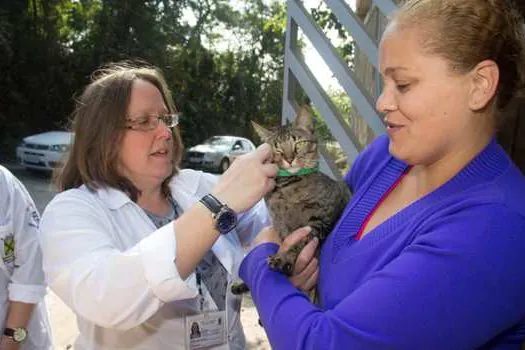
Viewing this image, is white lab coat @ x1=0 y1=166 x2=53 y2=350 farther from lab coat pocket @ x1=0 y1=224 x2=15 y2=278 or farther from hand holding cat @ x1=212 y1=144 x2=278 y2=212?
hand holding cat @ x1=212 y1=144 x2=278 y2=212

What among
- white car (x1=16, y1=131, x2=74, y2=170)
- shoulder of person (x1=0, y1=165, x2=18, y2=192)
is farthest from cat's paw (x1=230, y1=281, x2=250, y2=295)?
white car (x1=16, y1=131, x2=74, y2=170)

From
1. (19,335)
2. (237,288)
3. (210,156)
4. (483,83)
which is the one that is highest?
(483,83)

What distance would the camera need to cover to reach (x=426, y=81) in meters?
1.29

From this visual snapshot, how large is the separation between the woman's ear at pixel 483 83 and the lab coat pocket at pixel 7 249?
2073mm

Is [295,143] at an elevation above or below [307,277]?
above

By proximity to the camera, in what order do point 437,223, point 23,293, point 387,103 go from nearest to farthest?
point 437,223 < point 387,103 < point 23,293

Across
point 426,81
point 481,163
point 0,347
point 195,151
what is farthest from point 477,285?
point 195,151

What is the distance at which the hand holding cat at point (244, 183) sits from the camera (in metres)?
1.70

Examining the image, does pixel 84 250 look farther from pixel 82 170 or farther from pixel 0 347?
pixel 0 347

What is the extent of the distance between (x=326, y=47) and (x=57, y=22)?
2015 cm

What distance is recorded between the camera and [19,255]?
2.43 metres

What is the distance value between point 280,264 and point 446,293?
583 millimetres

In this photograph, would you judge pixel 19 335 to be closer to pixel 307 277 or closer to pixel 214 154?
pixel 307 277

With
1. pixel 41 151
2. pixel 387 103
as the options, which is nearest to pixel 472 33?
pixel 387 103
